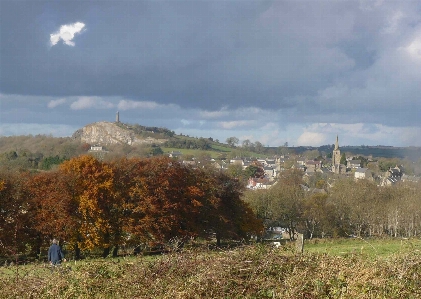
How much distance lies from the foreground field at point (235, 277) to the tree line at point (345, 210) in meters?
41.4

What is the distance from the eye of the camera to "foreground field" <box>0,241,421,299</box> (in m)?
8.70

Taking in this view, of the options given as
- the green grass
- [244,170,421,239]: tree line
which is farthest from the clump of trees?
the green grass

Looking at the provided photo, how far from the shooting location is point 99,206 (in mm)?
32875

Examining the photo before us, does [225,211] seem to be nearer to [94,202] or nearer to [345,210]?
[94,202]

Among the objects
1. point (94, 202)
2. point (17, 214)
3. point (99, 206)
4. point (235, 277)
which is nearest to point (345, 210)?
point (99, 206)

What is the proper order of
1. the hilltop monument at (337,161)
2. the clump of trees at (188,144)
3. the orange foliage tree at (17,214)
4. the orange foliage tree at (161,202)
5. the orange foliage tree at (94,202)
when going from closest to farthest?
the orange foliage tree at (17,214) < the orange foliage tree at (94,202) < the orange foliage tree at (161,202) < the hilltop monument at (337,161) < the clump of trees at (188,144)

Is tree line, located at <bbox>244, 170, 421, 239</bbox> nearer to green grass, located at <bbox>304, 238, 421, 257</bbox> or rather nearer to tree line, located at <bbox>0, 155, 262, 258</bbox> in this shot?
tree line, located at <bbox>0, 155, 262, 258</bbox>

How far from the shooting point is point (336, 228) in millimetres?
52750

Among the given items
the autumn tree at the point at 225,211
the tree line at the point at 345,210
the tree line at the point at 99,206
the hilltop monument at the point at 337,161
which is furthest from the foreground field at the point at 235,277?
the hilltop monument at the point at 337,161

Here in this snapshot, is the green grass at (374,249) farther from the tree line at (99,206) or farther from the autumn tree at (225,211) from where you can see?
the autumn tree at (225,211)

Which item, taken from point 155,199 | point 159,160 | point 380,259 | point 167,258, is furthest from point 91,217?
point 380,259

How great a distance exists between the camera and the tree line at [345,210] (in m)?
49.4

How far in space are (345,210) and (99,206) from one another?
109 feet

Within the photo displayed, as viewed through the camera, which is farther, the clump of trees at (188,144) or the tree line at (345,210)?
the clump of trees at (188,144)
